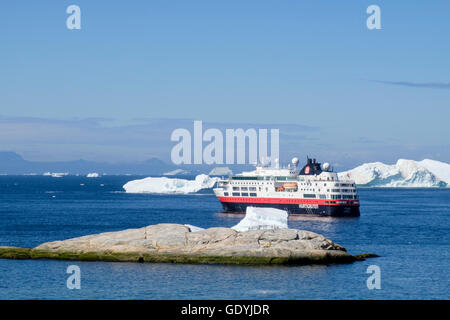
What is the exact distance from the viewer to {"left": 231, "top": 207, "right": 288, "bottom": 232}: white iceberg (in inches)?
1654

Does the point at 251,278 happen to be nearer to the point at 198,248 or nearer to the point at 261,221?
the point at 198,248

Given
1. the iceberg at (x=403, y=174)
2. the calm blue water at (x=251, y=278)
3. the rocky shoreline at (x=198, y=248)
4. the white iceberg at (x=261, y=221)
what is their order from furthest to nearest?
the iceberg at (x=403, y=174) < the white iceberg at (x=261, y=221) < the rocky shoreline at (x=198, y=248) < the calm blue water at (x=251, y=278)

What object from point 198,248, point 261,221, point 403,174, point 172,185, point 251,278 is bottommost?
point 251,278

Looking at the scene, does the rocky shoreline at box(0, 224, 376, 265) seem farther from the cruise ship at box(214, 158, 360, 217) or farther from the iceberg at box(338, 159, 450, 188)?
the iceberg at box(338, 159, 450, 188)

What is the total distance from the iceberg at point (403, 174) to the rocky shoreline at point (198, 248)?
128m

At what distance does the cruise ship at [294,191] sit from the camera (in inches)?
2901

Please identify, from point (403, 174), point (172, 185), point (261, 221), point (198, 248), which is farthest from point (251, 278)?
point (403, 174)

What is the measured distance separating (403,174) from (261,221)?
133389 millimetres

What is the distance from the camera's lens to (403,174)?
556 ft

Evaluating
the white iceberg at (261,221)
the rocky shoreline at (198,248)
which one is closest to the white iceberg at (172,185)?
the white iceberg at (261,221)

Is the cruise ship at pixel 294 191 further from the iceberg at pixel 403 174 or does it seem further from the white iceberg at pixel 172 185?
the iceberg at pixel 403 174

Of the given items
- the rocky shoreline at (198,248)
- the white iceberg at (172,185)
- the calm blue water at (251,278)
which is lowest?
the calm blue water at (251,278)

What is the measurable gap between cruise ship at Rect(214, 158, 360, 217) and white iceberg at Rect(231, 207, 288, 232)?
30119 mm
